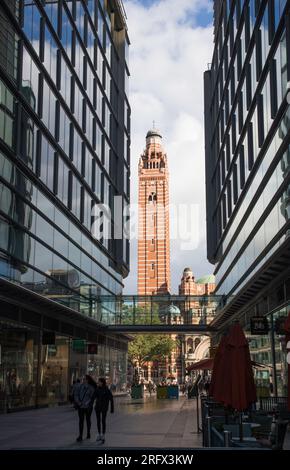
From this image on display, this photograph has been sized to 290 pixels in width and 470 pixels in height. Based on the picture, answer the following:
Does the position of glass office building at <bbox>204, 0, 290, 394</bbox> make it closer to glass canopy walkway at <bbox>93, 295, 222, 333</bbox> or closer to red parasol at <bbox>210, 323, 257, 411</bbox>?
glass canopy walkway at <bbox>93, 295, 222, 333</bbox>

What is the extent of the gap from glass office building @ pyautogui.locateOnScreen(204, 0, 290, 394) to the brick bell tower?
104 meters

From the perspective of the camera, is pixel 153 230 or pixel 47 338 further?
pixel 153 230

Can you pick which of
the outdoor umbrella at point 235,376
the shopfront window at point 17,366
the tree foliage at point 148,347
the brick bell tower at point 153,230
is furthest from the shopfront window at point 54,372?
the brick bell tower at point 153,230

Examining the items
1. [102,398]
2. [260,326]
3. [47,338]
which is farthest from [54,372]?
[102,398]

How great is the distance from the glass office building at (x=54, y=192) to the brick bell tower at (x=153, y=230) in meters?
101

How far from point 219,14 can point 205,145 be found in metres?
14.5

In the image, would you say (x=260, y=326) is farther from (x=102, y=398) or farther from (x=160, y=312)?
(x=160, y=312)

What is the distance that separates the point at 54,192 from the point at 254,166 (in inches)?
471

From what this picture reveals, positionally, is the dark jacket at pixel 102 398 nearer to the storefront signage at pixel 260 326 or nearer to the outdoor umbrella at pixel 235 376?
the outdoor umbrella at pixel 235 376

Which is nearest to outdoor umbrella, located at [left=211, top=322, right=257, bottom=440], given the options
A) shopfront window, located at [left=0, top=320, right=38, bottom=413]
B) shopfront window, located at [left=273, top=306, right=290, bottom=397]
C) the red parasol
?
the red parasol

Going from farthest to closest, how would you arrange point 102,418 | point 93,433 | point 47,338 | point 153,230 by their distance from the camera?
1. point 153,230
2. point 47,338
3. point 93,433
4. point 102,418

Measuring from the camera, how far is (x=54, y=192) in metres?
34.7

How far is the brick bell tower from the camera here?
156250mm

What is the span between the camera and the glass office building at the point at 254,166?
77.5 feet
